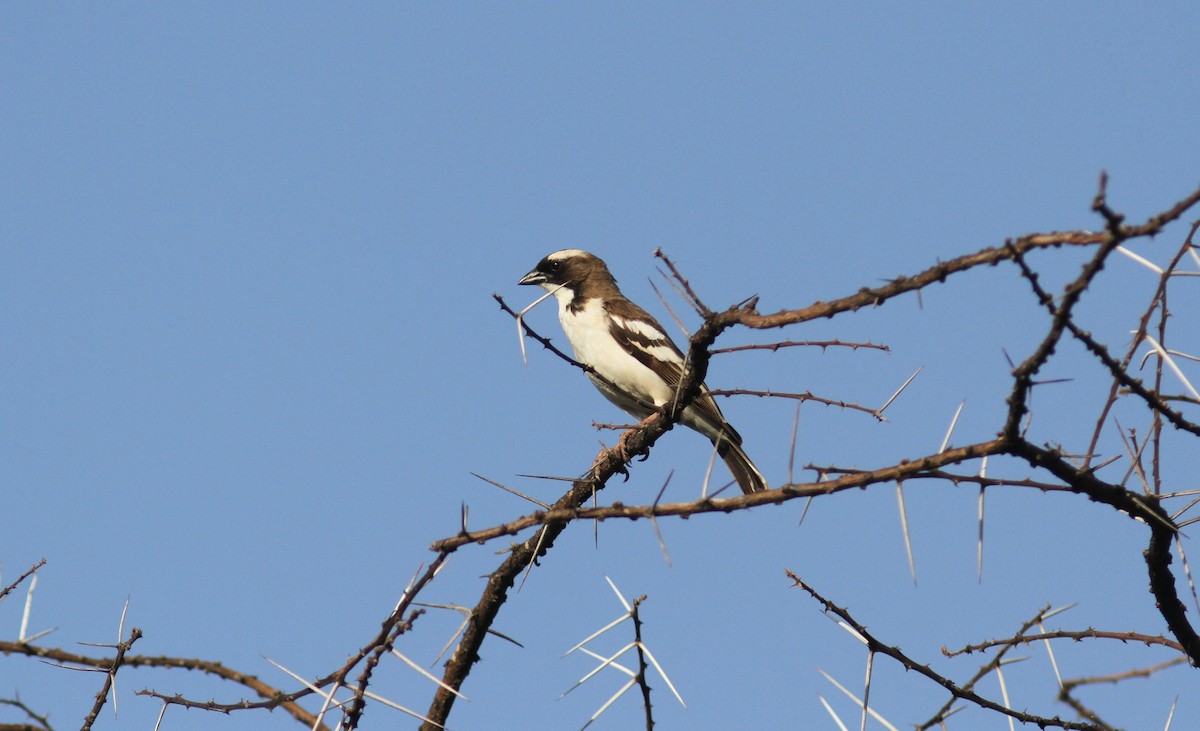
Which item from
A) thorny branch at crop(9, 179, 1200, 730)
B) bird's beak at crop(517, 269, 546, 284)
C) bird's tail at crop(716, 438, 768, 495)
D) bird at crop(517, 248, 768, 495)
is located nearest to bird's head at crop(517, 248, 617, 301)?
bird's beak at crop(517, 269, 546, 284)

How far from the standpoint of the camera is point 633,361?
859cm

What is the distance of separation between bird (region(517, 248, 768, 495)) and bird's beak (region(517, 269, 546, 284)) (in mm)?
816

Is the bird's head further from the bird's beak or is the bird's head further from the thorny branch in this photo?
the thorny branch

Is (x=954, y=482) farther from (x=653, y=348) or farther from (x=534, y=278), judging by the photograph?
(x=534, y=278)

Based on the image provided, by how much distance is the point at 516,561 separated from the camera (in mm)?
4895

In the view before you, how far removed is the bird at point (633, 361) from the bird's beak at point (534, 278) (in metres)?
0.82

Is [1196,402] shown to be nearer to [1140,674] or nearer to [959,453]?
[959,453]

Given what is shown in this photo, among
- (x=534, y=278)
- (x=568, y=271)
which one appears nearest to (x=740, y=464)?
(x=568, y=271)

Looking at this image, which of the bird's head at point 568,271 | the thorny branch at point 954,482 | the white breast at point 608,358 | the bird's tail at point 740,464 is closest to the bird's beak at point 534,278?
the bird's head at point 568,271

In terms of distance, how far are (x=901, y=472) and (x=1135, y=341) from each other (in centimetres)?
86

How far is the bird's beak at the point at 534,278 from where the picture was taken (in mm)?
10359

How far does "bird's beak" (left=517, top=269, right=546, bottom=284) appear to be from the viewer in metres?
10.4

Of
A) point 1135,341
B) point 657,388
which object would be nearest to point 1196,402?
point 1135,341

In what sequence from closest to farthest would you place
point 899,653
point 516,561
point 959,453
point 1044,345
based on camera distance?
point 1044,345, point 959,453, point 899,653, point 516,561
